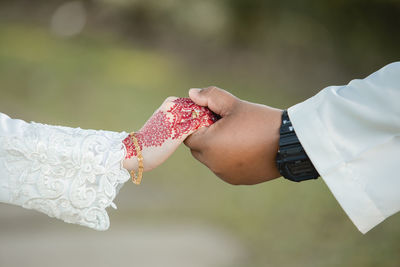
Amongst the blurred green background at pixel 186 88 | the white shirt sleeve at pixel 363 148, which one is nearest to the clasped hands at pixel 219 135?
the white shirt sleeve at pixel 363 148

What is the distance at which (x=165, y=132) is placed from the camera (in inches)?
67.9

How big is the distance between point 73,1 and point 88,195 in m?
7.38

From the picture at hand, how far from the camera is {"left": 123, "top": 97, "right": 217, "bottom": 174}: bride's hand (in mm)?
1717

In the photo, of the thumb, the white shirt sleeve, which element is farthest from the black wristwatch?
the thumb

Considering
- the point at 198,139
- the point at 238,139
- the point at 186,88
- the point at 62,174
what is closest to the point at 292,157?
the point at 238,139

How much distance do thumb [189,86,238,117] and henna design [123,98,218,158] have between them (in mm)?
26

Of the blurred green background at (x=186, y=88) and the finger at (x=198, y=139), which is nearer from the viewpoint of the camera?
the finger at (x=198, y=139)

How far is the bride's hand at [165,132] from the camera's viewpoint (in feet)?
5.63

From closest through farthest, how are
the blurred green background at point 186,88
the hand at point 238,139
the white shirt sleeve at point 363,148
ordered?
1. the white shirt sleeve at point 363,148
2. the hand at point 238,139
3. the blurred green background at point 186,88

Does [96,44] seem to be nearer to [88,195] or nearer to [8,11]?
[8,11]

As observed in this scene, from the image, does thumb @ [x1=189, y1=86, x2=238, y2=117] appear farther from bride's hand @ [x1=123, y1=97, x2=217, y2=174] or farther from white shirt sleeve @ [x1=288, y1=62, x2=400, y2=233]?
white shirt sleeve @ [x1=288, y1=62, x2=400, y2=233]

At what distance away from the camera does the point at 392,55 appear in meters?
8.15

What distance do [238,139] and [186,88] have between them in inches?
228

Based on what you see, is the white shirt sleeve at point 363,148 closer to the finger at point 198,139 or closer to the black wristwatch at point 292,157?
the black wristwatch at point 292,157
